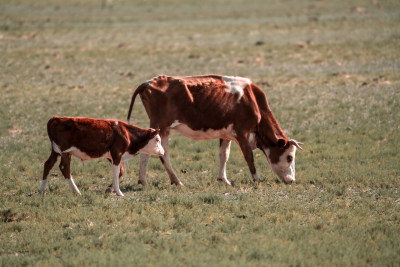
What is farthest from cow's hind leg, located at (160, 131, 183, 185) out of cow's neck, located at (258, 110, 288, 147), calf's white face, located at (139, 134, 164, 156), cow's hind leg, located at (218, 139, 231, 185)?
cow's neck, located at (258, 110, 288, 147)

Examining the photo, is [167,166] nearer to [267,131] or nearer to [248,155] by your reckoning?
[248,155]

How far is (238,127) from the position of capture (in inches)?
545

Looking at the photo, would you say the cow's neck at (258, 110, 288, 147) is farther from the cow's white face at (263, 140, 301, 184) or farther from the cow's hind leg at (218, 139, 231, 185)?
the cow's hind leg at (218, 139, 231, 185)

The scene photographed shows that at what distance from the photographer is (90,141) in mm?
12227

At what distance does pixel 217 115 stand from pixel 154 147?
1.59 meters

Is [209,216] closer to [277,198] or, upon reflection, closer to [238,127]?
[277,198]

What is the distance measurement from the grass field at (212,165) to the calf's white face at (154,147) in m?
0.75

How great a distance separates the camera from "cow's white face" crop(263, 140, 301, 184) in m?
13.9

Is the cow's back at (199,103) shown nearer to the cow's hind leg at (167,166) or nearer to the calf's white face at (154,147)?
the cow's hind leg at (167,166)

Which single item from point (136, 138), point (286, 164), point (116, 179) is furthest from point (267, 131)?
point (116, 179)

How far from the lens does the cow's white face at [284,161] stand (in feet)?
45.6

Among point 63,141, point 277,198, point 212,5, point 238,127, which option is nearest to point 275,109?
point 238,127

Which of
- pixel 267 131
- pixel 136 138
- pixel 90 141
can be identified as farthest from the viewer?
pixel 267 131

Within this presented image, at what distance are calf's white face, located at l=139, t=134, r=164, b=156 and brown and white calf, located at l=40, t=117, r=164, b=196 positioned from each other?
13cm
